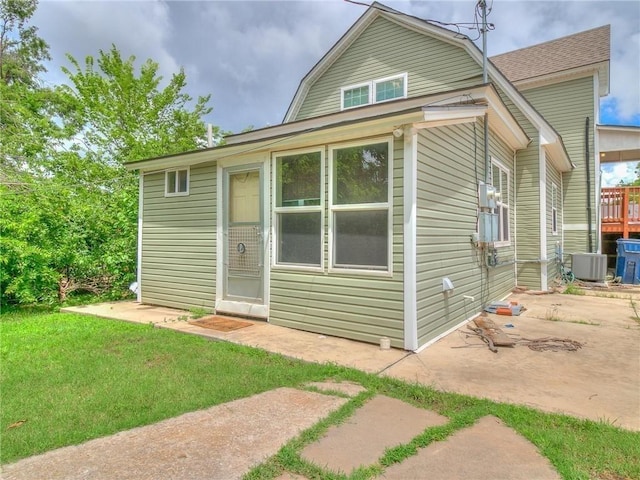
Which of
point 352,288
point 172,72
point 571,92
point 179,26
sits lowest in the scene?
point 352,288

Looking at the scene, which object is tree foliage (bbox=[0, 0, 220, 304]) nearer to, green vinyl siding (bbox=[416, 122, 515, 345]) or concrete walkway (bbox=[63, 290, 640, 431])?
concrete walkway (bbox=[63, 290, 640, 431])

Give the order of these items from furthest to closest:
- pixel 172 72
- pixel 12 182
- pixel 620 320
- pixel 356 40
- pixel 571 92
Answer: pixel 172 72, pixel 571 92, pixel 356 40, pixel 12 182, pixel 620 320

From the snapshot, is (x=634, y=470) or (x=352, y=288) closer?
(x=634, y=470)

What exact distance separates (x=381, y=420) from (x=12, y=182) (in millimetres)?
8122

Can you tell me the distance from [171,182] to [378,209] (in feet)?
14.2

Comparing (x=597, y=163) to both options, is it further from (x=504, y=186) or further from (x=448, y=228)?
(x=448, y=228)

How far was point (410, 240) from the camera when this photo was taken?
417 centimetres

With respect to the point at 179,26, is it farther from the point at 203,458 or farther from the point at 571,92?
the point at 571,92

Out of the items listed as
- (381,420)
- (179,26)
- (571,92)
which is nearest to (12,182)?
(179,26)

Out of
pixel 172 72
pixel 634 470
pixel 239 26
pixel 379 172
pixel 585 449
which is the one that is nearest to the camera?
pixel 634 470

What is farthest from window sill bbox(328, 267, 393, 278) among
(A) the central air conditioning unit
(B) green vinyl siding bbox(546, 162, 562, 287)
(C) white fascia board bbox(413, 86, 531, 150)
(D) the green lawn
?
(A) the central air conditioning unit

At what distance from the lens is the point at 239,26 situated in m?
8.02

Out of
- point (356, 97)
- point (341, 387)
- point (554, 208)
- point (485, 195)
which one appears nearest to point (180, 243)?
point (341, 387)

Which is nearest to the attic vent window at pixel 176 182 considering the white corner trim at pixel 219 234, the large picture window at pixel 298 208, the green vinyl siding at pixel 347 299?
the white corner trim at pixel 219 234
